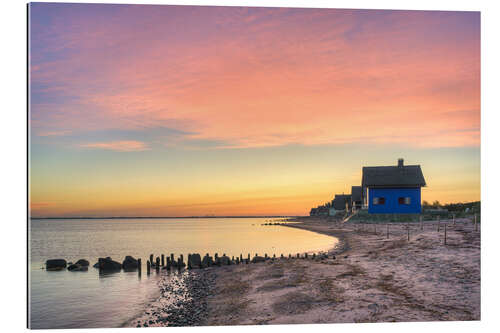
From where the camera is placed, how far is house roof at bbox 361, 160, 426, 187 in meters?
36.4

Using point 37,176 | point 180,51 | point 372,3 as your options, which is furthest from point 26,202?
point 372,3

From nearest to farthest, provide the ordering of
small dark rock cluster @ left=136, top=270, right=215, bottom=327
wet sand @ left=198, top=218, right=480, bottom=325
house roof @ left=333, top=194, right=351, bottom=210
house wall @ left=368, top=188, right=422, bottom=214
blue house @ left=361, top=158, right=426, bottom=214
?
wet sand @ left=198, top=218, right=480, bottom=325 → small dark rock cluster @ left=136, top=270, right=215, bottom=327 → house wall @ left=368, top=188, right=422, bottom=214 → blue house @ left=361, top=158, right=426, bottom=214 → house roof @ left=333, top=194, right=351, bottom=210

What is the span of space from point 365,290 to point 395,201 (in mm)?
26027

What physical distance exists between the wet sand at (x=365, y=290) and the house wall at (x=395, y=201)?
657 inches

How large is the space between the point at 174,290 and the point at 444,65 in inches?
567

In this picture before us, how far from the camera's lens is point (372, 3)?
10992 millimetres

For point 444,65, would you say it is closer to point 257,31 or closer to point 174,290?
point 257,31

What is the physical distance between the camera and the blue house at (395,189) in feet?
111

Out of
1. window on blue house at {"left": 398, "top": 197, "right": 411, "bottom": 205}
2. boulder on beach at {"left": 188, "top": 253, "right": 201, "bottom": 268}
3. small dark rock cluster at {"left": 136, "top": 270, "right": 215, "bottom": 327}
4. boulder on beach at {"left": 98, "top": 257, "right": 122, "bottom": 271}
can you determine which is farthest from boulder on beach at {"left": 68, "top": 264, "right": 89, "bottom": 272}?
window on blue house at {"left": 398, "top": 197, "right": 411, "bottom": 205}

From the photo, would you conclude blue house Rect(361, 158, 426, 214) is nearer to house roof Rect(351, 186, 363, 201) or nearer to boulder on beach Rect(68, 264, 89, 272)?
boulder on beach Rect(68, 264, 89, 272)

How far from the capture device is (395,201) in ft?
113

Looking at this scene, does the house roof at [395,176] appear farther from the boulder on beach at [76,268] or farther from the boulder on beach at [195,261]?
the boulder on beach at [76,268]

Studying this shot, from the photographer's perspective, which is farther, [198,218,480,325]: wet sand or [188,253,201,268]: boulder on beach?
[188,253,201,268]: boulder on beach
